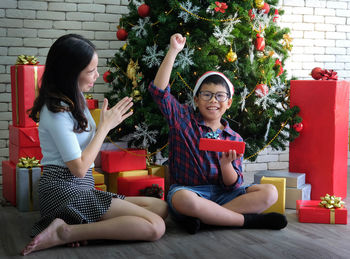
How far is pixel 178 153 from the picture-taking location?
239 centimetres

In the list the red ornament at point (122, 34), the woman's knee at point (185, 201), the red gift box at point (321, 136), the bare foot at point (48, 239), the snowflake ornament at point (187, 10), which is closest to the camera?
the bare foot at point (48, 239)

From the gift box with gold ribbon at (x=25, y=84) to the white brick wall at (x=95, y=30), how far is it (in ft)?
1.51

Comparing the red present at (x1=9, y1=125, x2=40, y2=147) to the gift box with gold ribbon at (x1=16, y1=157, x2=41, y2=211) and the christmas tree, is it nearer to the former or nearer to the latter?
the gift box with gold ribbon at (x1=16, y1=157, x2=41, y2=211)

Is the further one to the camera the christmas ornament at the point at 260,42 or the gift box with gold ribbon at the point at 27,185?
the christmas ornament at the point at 260,42

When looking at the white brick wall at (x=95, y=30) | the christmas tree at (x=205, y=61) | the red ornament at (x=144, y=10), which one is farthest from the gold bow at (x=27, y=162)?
the red ornament at (x=144, y=10)

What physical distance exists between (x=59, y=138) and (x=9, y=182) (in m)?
1.12

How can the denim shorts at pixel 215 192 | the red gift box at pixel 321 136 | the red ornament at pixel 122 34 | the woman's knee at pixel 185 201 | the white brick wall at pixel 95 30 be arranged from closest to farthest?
the woman's knee at pixel 185 201, the denim shorts at pixel 215 192, the red gift box at pixel 321 136, the red ornament at pixel 122 34, the white brick wall at pixel 95 30

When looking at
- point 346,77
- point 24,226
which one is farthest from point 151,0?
point 346,77

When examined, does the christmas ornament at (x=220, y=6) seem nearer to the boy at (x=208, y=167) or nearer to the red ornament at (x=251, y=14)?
the red ornament at (x=251, y=14)

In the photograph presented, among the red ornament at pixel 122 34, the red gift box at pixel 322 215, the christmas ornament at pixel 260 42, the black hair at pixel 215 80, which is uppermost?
the red ornament at pixel 122 34

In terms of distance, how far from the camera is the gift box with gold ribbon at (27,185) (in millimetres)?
2650

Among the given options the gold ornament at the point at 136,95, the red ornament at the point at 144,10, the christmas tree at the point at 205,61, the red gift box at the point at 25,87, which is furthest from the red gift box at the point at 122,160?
the red ornament at the point at 144,10

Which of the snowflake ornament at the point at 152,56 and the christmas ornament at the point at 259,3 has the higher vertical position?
the christmas ornament at the point at 259,3

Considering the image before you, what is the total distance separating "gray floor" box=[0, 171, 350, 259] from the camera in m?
1.92
